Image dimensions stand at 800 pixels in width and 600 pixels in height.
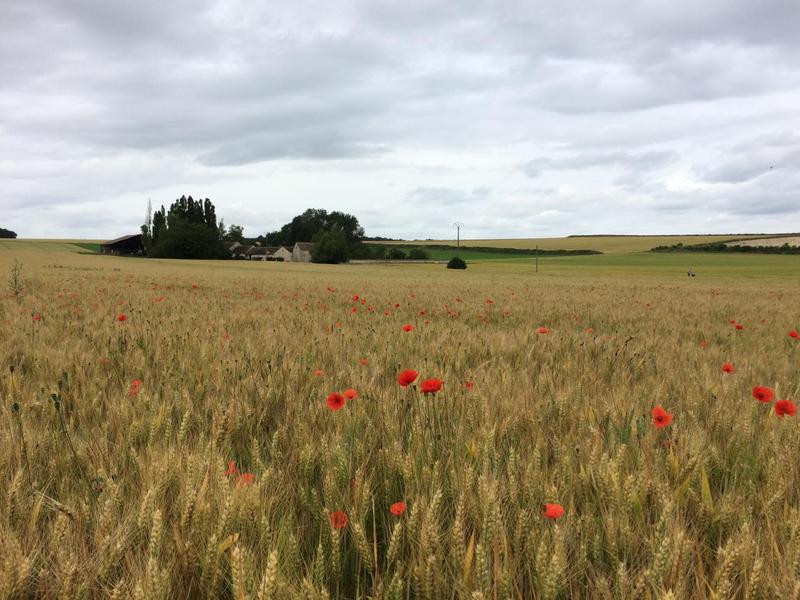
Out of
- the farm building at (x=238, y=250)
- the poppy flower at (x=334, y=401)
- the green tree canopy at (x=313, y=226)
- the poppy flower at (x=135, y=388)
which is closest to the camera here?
the poppy flower at (x=334, y=401)

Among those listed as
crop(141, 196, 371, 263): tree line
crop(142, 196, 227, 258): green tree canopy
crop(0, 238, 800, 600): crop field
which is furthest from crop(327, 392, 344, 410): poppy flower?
crop(142, 196, 227, 258): green tree canopy

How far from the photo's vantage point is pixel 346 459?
5.08ft

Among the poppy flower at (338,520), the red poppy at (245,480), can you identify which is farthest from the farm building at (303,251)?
the poppy flower at (338,520)

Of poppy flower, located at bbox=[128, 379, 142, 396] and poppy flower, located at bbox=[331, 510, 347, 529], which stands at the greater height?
poppy flower, located at bbox=[128, 379, 142, 396]

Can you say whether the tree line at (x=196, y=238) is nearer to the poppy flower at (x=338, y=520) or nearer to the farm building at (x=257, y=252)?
the farm building at (x=257, y=252)

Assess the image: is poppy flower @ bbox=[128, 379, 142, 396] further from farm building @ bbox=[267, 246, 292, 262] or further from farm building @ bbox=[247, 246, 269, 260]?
farm building @ bbox=[247, 246, 269, 260]

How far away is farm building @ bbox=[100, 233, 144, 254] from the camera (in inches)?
4291

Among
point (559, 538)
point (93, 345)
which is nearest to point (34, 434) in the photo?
point (559, 538)

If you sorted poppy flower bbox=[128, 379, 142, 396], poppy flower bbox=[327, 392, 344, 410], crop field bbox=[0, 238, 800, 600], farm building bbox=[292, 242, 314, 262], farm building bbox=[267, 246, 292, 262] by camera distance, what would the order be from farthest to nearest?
1. farm building bbox=[267, 246, 292, 262]
2. farm building bbox=[292, 242, 314, 262]
3. poppy flower bbox=[128, 379, 142, 396]
4. poppy flower bbox=[327, 392, 344, 410]
5. crop field bbox=[0, 238, 800, 600]

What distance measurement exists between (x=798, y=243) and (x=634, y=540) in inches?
4022

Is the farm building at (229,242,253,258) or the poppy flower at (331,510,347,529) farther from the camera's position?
the farm building at (229,242,253,258)

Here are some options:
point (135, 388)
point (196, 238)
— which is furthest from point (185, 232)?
point (135, 388)

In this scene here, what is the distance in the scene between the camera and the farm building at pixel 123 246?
109000 mm

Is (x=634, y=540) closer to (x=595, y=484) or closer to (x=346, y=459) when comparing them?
(x=595, y=484)
